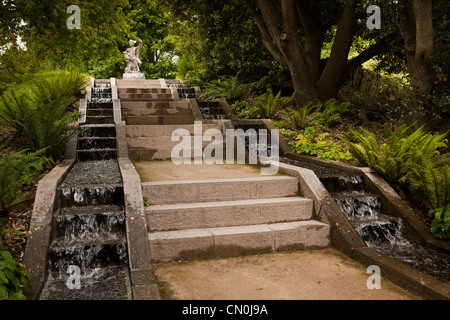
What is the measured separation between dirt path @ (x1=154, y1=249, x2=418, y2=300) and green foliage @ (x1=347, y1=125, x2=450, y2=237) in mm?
1755

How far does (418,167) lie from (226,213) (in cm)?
298

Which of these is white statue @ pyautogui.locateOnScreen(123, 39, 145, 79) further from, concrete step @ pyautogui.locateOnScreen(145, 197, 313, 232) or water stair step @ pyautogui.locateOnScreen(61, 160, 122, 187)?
concrete step @ pyautogui.locateOnScreen(145, 197, 313, 232)

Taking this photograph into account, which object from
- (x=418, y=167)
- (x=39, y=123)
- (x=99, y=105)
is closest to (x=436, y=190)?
(x=418, y=167)

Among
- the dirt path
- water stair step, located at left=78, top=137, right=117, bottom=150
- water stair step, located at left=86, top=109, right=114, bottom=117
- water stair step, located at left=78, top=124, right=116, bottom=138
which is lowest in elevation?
the dirt path

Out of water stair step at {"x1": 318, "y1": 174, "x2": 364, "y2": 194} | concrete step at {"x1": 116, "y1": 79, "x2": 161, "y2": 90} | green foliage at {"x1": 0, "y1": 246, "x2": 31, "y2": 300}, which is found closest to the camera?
green foliage at {"x1": 0, "y1": 246, "x2": 31, "y2": 300}

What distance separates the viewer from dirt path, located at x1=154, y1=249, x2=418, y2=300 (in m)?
3.54

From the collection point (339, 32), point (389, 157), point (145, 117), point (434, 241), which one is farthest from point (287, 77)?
point (434, 241)

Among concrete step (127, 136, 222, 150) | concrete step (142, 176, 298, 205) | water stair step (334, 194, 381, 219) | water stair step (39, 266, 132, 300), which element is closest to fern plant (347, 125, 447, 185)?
water stair step (334, 194, 381, 219)

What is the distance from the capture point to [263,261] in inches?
172

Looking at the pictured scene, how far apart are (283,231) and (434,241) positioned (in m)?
2.15

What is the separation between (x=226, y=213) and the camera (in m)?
4.93

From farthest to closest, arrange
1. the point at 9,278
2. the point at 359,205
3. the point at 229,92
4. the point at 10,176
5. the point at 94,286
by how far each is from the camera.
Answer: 1. the point at 229,92
2. the point at 359,205
3. the point at 10,176
4. the point at 94,286
5. the point at 9,278

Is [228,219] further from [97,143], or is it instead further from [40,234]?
[97,143]
